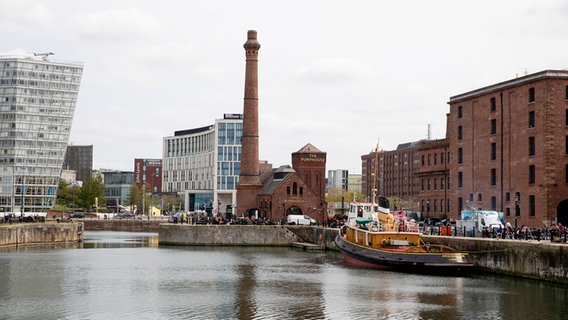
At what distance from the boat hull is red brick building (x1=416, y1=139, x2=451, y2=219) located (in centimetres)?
3816

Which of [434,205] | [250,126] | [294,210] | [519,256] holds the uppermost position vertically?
[250,126]

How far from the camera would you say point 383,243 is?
67.1 metres

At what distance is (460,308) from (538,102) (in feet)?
132

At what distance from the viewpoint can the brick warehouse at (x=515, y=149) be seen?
77375 millimetres

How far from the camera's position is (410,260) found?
63250mm

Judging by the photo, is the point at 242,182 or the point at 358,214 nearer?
the point at 358,214

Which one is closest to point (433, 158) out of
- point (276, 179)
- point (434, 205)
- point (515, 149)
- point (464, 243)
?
point (434, 205)

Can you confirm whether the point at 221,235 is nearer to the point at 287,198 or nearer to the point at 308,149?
the point at 287,198

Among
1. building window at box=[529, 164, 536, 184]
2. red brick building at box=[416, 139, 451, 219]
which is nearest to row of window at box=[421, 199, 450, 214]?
red brick building at box=[416, 139, 451, 219]

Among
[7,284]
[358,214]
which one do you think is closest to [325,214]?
[358,214]

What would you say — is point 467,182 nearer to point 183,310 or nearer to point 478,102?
point 478,102

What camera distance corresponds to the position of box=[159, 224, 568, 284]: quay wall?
5234cm

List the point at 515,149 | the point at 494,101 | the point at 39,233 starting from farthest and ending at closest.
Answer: the point at 39,233, the point at 494,101, the point at 515,149

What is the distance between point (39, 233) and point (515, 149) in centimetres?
6041
